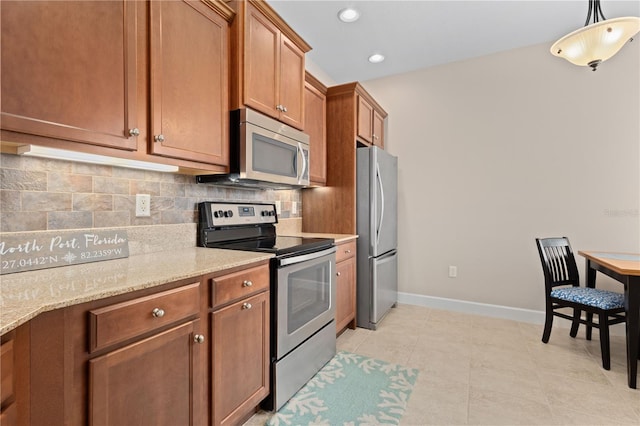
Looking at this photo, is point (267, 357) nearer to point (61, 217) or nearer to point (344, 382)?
point (344, 382)

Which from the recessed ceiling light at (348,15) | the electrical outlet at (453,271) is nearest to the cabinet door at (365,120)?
the recessed ceiling light at (348,15)

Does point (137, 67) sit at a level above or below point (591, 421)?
above

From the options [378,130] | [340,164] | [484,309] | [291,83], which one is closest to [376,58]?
[378,130]

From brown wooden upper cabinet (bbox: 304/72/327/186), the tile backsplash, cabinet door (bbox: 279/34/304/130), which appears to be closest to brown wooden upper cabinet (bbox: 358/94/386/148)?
brown wooden upper cabinet (bbox: 304/72/327/186)

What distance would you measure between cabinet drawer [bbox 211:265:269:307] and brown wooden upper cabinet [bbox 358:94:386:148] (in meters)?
1.94

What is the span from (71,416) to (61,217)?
861mm

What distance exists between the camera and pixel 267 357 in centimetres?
168

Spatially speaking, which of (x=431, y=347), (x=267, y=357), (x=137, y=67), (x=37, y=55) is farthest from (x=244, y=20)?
(x=431, y=347)

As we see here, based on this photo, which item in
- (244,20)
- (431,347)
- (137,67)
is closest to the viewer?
(137,67)

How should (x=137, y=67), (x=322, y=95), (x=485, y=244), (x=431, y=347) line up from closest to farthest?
(x=137, y=67), (x=431, y=347), (x=322, y=95), (x=485, y=244)

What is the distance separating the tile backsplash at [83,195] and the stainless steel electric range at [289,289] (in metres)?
0.21

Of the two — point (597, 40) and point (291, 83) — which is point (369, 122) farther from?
point (597, 40)

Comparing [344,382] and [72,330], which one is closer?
[72,330]

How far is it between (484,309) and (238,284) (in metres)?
2.93
